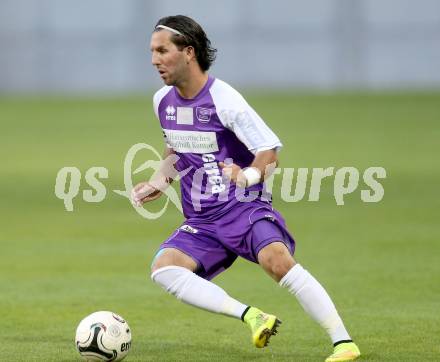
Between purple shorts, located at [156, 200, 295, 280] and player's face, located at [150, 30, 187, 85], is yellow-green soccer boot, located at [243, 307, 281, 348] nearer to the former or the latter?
purple shorts, located at [156, 200, 295, 280]

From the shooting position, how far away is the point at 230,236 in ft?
27.5

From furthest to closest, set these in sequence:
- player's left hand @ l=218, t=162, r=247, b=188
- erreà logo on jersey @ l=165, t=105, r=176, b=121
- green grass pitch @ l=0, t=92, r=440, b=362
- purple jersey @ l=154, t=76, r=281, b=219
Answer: green grass pitch @ l=0, t=92, r=440, b=362
erreà logo on jersey @ l=165, t=105, r=176, b=121
purple jersey @ l=154, t=76, r=281, b=219
player's left hand @ l=218, t=162, r=247, b=188

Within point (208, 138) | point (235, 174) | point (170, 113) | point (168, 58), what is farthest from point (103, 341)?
point (168, 58)

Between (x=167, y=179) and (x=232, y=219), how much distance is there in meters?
0.71

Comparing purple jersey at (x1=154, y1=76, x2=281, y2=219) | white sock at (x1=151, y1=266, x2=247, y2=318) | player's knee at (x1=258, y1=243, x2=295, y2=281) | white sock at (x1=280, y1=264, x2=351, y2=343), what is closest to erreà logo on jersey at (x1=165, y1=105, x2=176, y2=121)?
purple jersey at (x1=154, y1=76, x2=281, y2=219)

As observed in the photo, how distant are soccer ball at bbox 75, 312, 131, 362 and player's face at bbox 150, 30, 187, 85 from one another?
5.62ft

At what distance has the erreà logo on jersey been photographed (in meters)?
8.54

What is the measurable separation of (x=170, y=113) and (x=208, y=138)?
1.20 feet

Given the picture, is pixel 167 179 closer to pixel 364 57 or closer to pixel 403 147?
pixel 403 147

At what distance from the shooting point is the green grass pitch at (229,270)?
9.10 m

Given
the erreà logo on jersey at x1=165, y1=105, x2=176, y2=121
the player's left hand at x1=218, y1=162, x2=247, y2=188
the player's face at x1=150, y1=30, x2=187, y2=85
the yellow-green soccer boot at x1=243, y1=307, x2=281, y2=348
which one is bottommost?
the yellow-green soccer boot at x1=243, y1=307, x2=281, y2=348

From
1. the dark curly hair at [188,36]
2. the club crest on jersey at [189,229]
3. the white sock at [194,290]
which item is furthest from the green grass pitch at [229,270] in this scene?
the dark curly hair at [188,36]

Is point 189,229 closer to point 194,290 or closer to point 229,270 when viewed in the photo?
point 194,290

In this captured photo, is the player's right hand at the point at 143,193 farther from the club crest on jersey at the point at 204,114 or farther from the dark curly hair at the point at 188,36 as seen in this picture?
the dark curly hair at the point at 188,36
